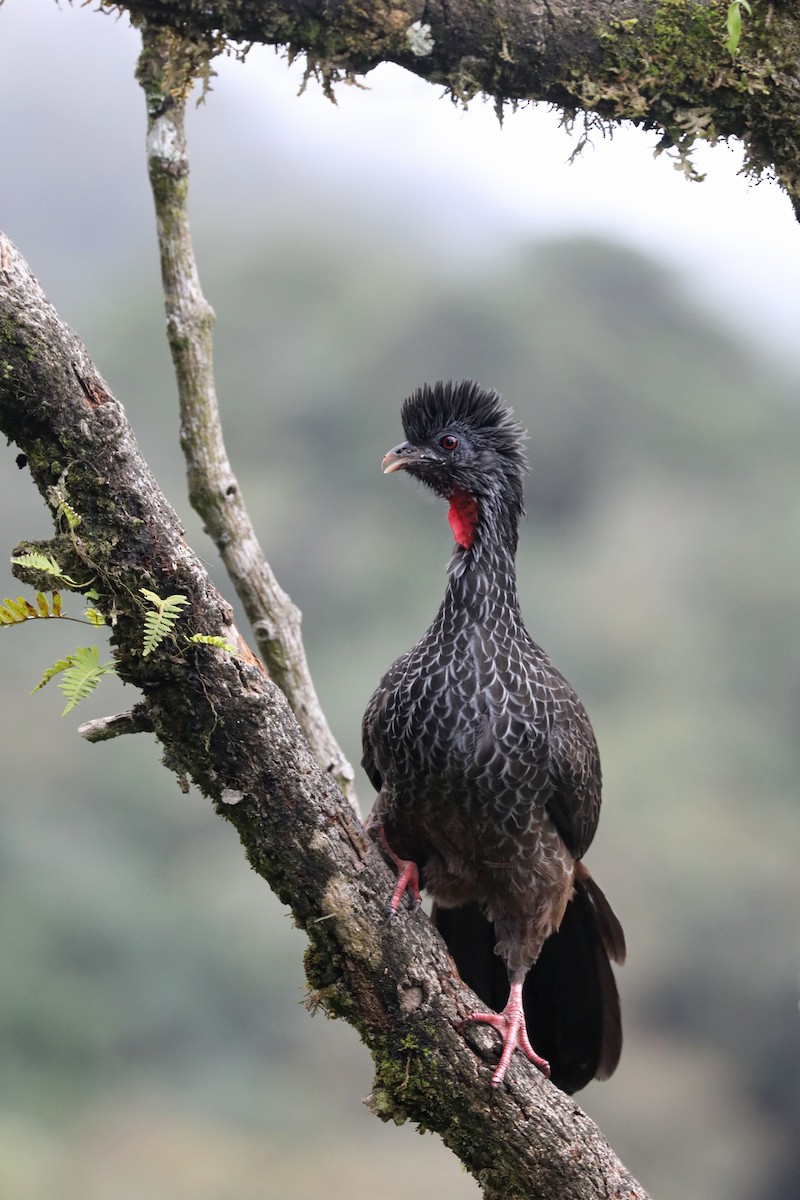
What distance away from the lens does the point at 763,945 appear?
701cm

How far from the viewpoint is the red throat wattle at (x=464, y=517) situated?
3.93 metres

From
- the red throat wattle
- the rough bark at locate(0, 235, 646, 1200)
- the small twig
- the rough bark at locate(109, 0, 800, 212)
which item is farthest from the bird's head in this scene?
the small twig

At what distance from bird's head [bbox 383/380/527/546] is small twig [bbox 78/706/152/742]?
1.60 meters

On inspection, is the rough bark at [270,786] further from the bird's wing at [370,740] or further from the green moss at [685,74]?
the green moss at [685,74]

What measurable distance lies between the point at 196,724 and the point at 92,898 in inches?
187

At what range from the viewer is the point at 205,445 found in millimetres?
4555

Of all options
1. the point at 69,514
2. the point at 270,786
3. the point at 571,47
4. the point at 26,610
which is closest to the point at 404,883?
the point at 270,786

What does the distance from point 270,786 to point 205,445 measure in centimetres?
220

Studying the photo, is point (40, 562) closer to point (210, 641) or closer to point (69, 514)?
point (69, 514)

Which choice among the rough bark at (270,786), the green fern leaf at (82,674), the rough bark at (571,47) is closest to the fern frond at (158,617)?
the rough bark at (270,786)

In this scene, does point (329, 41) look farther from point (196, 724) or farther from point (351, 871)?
point (351, 871)

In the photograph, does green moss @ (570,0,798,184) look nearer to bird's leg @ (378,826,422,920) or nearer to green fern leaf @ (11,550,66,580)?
green fern leaf @ (11,550,66,580)

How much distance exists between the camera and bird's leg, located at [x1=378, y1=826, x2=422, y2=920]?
310 cm

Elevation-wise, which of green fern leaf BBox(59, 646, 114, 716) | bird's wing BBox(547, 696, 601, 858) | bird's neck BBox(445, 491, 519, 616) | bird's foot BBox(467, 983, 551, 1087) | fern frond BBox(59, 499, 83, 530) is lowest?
green fern leaf BBox(59, 646, 114, 716)
